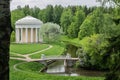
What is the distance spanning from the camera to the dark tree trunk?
8.32 ft

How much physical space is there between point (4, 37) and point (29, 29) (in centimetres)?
6692

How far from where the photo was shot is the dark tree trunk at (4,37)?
2.54m

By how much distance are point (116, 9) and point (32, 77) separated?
614 inches

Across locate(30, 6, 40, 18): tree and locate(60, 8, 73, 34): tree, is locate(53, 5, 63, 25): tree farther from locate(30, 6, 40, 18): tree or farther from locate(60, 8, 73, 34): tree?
locate(60, 8, 73, 34): tree

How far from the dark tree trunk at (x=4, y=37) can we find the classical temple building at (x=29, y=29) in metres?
65.1

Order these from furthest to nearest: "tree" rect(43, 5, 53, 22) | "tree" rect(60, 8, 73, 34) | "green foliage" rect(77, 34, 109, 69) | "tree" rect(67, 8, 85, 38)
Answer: "tree" rect(43, 5, 53, 22) → "tree" rect(60, 8, 73, 34) → "tree" rect(67, 8, 85, 38) → "green foliage" rect(77, 34, 109, 69)

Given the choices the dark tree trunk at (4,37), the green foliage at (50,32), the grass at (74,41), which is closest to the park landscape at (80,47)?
the green foliage at (50,32)

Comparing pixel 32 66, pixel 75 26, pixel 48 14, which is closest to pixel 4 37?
pixel 32 66

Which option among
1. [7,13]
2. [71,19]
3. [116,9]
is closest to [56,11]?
[71,19]

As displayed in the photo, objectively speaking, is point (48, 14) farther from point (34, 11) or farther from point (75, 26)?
point (75, 26)

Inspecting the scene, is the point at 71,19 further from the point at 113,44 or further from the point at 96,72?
the point at 113,44

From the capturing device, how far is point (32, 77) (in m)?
25.6

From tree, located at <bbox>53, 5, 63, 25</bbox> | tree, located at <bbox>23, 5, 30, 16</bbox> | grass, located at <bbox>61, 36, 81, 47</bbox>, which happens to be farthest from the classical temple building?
tree, located at <bbox>23, 5, 30, 16</bbox>

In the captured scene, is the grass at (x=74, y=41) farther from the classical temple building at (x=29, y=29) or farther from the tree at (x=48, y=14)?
the tree at (x=48, y=14)
